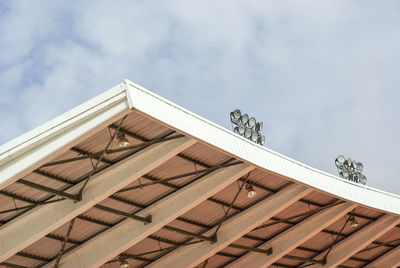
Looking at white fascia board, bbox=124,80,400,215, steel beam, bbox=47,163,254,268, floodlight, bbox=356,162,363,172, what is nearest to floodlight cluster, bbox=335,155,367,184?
floodlight, bbox=356,162,363,172

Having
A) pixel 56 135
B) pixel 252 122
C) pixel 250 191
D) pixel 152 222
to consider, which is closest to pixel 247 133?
pixel 252 122

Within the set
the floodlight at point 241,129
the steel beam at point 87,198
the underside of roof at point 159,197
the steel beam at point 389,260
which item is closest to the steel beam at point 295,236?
the underside of roof at point 159,197

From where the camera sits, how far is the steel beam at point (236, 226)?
32375 millimetres

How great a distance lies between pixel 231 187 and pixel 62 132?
12.4 metres

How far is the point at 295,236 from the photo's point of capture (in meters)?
36.8

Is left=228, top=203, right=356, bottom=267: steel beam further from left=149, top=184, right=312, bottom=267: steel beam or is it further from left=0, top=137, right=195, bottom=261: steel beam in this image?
left=0, top=137, right=195, bottom=261: steel beam

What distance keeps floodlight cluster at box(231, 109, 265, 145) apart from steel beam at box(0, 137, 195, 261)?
6.29m

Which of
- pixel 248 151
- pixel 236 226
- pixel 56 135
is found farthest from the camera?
pixel 236 226

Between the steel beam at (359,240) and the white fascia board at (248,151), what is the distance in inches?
107

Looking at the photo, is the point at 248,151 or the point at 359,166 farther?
the point at 359,166

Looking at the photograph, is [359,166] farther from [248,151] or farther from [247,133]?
[248,151]

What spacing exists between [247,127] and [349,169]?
1113 cm

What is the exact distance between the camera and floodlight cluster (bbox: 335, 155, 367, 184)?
39.7 meters

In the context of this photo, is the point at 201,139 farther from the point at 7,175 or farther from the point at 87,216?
the point at 87,216
